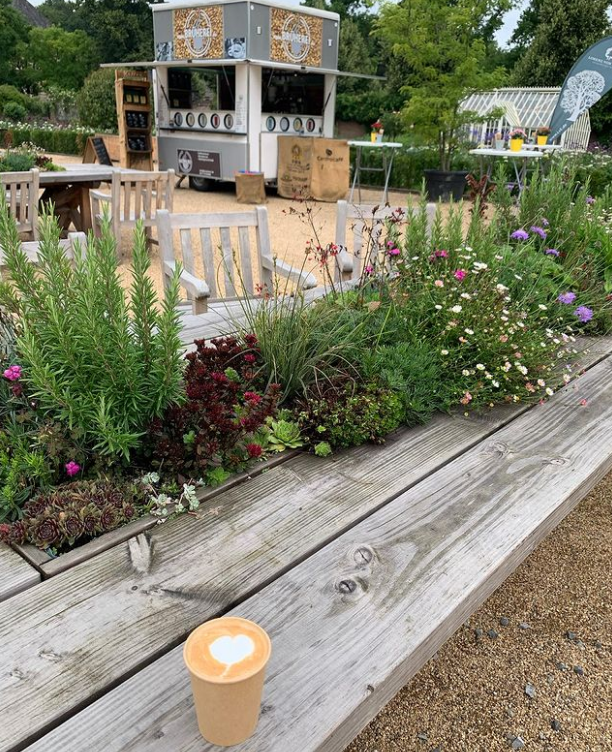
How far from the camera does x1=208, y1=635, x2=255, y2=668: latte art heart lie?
0.77m

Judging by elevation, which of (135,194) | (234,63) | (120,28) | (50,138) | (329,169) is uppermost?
(120,28)

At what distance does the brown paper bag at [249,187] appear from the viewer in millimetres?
10195

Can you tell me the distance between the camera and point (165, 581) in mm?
1070

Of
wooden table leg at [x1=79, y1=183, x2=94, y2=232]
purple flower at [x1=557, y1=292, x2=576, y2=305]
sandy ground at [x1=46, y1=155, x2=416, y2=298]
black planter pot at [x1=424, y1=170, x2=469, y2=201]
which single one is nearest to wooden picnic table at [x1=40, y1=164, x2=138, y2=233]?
wooden table leg at [x1=79, y1=183, x2=94, y2=232]

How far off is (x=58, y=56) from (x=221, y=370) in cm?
3301

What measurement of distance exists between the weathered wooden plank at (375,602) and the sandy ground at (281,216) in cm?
395

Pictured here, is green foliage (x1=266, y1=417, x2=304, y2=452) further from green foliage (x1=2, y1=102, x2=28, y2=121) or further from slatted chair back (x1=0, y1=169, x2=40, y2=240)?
green foliage (x1=2, y1=102, x2=28, y2=121)

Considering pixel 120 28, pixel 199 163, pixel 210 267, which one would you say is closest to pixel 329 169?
pixel 199 163

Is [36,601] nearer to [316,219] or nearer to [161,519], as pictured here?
[161,519]

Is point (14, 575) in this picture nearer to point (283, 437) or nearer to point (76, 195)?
point (283, 437)

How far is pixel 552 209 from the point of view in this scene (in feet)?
9.57

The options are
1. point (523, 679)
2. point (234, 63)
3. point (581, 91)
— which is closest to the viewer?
point (523, 679)

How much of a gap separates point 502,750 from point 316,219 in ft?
25.7

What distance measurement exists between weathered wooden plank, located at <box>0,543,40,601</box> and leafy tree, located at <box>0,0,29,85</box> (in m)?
34.0
